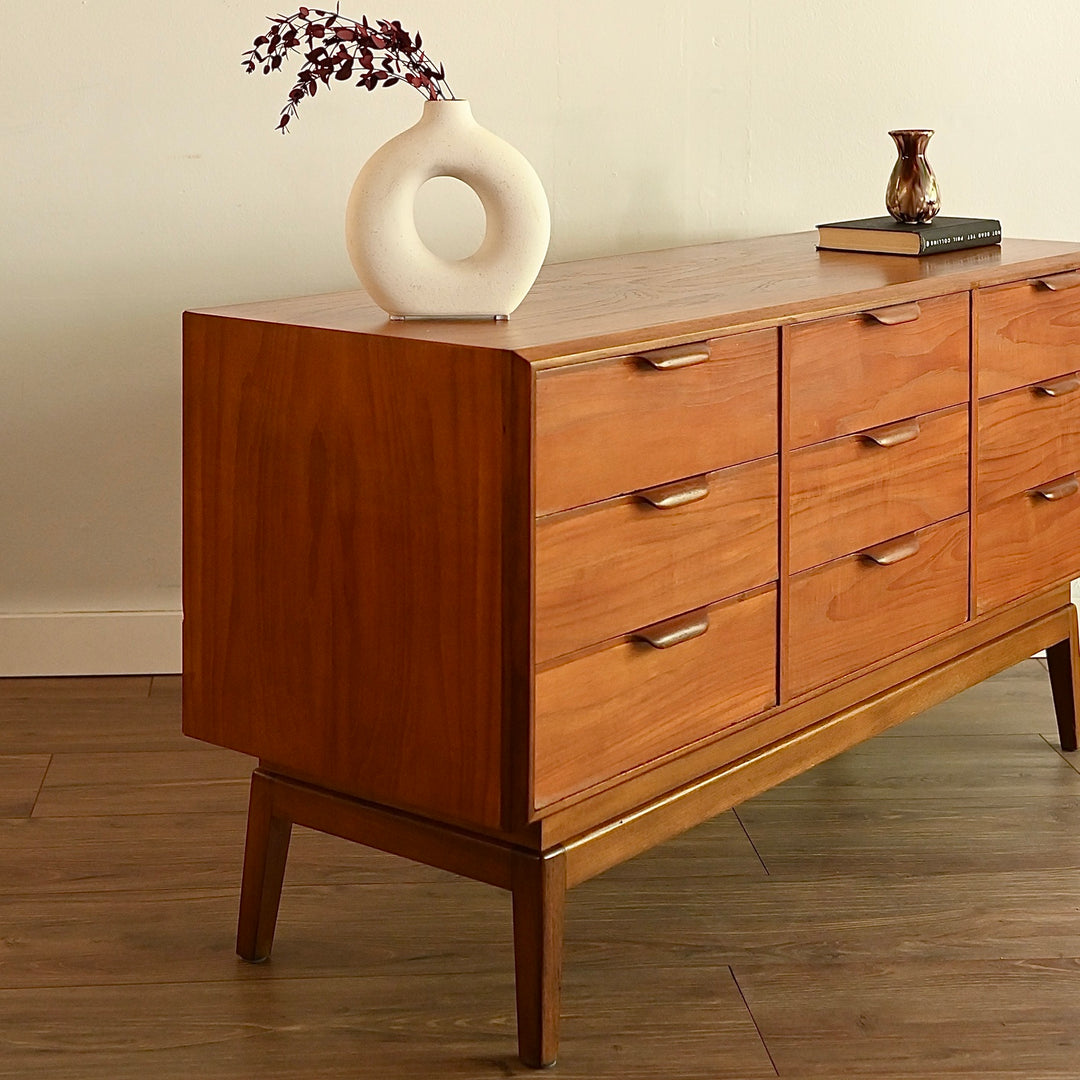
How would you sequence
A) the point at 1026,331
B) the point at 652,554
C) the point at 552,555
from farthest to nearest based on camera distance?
the point at 1026,331, the point at 652,554, the point at 552,555

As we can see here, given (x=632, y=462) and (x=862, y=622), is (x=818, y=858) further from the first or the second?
(x=632, y=462)

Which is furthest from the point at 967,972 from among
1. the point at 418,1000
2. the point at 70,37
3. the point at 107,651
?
the point at 70,37

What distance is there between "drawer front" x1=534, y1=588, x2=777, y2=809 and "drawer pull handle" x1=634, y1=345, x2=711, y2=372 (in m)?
0.28

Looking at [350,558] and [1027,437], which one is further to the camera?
[1027,437]

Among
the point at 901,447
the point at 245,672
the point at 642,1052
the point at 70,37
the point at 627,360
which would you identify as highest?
the point at 70,37

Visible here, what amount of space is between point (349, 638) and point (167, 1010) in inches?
18.4

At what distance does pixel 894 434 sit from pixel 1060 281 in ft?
1.51

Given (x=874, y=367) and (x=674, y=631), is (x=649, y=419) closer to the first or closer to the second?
(x=674, y=631)

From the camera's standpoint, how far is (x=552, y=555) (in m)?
1.46

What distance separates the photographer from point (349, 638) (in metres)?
1.57

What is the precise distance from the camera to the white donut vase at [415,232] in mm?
1568

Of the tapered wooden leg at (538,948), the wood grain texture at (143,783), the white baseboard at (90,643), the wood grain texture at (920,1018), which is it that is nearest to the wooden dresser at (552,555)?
the tapered wooden leg at (538,948)

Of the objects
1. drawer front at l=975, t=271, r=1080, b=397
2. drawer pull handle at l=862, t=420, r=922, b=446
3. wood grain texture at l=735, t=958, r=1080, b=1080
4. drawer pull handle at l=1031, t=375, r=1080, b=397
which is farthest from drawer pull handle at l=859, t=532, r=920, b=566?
wood grain texture at l=735, t=958, r=1080, b=1080

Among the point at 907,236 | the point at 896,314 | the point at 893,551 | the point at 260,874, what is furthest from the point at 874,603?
the point at 260,874
